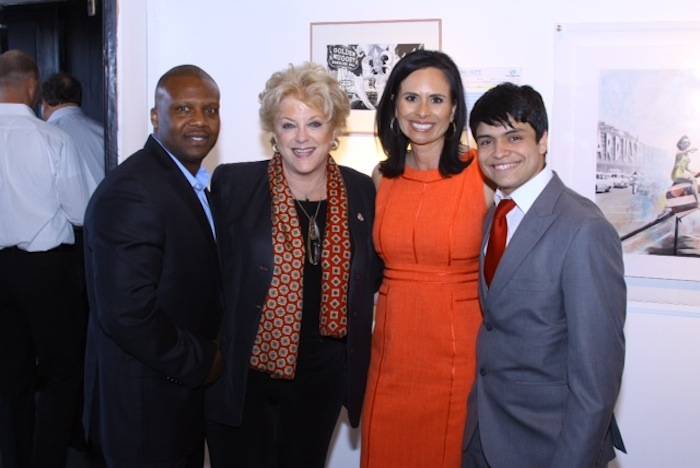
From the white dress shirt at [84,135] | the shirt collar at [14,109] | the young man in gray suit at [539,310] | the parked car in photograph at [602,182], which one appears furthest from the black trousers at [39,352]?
the parked car in photograph at [602,182]

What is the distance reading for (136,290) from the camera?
1870 mm

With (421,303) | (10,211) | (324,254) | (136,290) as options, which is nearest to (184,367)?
(136,290)

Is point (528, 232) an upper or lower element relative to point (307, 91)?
lower

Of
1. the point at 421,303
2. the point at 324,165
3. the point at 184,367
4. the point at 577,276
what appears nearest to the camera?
the point at 577,276

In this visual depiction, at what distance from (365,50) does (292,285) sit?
1279 millimetres

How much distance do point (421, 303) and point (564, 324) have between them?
56cm

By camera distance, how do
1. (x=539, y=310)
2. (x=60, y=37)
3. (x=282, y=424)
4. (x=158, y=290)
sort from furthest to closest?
(x=60, y=37)
(x=282, y=424)
(x=158, y=290)
(x=539, y=310)

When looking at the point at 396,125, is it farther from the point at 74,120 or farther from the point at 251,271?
the point at 74,120

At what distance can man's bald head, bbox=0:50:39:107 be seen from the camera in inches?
128

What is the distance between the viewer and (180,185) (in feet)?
6.60

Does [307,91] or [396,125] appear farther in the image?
[396,125]

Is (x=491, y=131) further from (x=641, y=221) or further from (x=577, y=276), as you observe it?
(x=641, y=221)

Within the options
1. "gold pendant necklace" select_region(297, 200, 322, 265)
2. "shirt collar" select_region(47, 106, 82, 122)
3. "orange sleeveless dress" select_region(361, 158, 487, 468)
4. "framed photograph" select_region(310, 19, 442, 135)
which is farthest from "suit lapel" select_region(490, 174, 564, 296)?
"shirt collar" select_region(47, 106, 82, 122)

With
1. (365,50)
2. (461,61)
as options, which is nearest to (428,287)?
(461,61)
